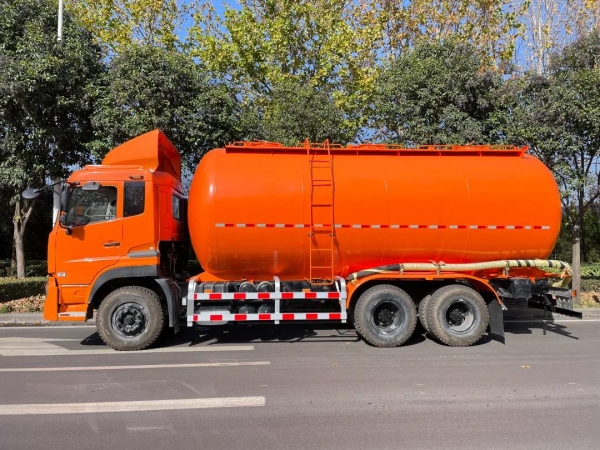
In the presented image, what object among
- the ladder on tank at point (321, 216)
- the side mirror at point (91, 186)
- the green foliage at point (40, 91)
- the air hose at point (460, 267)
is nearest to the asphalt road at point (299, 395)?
the air hose at point (460, 267)

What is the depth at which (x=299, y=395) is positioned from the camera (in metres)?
5.22

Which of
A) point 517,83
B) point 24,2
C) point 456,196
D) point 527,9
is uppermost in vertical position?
point 527,9

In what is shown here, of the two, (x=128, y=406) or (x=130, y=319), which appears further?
(x=130, y=319)

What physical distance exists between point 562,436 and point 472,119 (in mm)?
8427

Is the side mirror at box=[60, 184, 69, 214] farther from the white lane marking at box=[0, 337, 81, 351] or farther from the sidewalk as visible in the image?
the sidewalk

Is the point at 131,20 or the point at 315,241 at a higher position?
the point at 131,20

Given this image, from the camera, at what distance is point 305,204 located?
754cm

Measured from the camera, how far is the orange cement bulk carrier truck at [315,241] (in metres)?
7.43

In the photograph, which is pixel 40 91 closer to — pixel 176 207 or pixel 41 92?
pixel 41 92

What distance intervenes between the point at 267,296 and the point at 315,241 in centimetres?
115

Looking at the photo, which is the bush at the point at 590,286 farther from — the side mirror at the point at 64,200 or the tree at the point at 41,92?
the tree at the point at 41,92

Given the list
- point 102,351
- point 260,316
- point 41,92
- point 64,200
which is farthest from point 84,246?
point 41,92

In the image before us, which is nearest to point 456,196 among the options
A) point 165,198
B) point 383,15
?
point 165,198

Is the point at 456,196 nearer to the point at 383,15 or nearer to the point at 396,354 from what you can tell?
the point at 396,354
